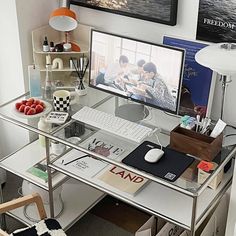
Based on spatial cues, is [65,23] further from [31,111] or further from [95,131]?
[95,131]

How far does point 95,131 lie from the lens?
89.5 inches

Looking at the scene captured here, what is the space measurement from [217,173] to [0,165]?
3.64 ft

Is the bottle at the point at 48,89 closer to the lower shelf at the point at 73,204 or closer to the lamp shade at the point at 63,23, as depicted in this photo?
the lamp shade at the point at 63,23

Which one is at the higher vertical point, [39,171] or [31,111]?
[31,111]

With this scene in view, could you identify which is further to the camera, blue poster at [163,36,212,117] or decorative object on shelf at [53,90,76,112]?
decorative object on shelf at [53,90,76,112]

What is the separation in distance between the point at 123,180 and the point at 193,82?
1.80 ft

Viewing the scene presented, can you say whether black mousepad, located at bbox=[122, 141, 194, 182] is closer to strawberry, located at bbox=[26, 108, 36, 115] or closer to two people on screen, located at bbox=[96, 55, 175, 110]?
two people on screen, located at bbox=[96, 55, 175, 110]

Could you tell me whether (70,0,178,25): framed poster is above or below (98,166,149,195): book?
above

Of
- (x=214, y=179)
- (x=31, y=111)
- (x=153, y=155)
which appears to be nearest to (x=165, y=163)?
(x=153, y=155)

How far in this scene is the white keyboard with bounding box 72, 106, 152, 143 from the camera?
7.18 feet

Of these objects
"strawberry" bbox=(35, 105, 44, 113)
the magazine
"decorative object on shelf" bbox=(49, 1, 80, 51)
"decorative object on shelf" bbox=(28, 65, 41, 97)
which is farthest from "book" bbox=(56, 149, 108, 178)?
"decorative object on shelf" bbox=(49, 1, 80, 51)

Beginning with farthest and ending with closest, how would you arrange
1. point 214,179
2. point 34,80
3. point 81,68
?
point 81,68 → point 34,80 → point 214,179

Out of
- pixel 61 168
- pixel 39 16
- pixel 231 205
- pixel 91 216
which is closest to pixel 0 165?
pixel 61 168

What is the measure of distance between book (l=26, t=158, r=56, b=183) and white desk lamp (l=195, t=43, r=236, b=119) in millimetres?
928
